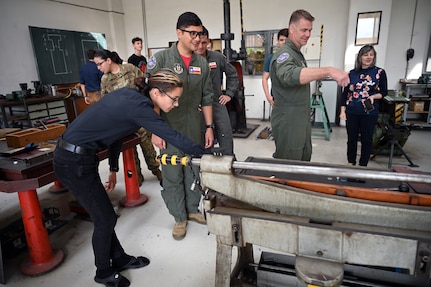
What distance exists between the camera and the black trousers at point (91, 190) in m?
1.41

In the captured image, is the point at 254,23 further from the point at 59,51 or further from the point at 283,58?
the point at 283,58

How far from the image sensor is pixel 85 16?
5.93 m

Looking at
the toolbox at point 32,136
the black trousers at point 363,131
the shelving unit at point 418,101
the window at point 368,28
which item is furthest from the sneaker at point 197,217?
the window at point 368,28

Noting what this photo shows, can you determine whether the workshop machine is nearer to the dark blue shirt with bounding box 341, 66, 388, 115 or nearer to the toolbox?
the toolbox

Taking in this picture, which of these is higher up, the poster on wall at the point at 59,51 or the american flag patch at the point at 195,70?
the poster on wall at the point at 59,51

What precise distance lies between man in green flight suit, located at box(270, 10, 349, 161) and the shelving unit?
3.61m

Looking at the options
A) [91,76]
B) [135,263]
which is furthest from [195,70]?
[91,76]

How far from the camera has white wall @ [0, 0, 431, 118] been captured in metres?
4.71

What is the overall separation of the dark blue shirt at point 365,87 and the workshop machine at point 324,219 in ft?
6.04

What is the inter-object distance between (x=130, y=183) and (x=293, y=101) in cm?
158

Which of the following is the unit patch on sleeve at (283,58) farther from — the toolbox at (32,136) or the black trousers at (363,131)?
the toolbox at (32,136)

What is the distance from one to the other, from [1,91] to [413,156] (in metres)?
6.11

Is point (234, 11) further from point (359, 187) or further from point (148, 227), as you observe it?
point (359, 187)

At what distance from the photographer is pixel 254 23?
558 centimetres
